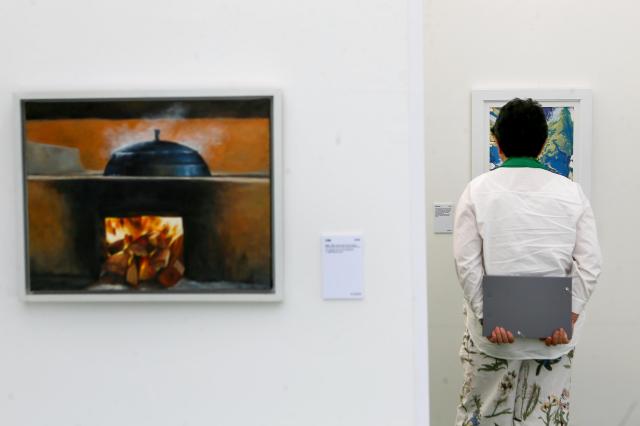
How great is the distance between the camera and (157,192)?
1.73 m

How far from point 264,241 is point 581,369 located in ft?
6.86

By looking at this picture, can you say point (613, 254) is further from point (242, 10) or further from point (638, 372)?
point (242, 10)

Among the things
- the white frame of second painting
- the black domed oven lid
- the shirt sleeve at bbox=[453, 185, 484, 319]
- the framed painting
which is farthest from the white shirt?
the black domed oven lid

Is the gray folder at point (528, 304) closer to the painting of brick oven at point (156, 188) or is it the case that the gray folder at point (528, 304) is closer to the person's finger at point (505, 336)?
the person's finger at point (505, 336)

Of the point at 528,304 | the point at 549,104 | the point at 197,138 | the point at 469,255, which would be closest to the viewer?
the point at 197,138

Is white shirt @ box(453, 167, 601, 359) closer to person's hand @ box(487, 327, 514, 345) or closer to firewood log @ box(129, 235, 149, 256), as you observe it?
person's hand @ box(487, 327, 514, 345)

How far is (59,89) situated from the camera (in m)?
1.74

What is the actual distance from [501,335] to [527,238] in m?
0.34

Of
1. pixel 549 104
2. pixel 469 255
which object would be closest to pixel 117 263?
pixel 469 255

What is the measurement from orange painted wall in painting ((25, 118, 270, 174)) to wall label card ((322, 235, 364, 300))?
25cm

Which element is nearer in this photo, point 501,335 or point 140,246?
point 140,246

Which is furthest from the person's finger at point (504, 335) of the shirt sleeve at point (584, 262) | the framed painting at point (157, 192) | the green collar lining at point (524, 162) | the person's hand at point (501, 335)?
the framed painting at point (157, 192)

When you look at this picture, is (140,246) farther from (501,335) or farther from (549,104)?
(549,104)

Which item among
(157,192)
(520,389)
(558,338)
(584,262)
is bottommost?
(520,389)
